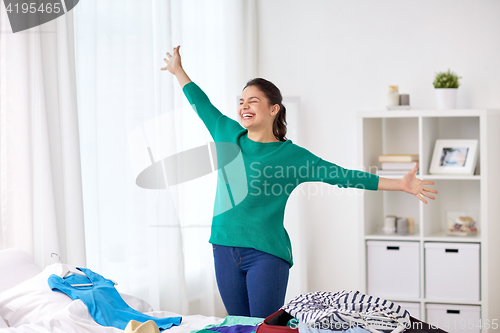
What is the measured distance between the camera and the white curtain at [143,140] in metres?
2.33

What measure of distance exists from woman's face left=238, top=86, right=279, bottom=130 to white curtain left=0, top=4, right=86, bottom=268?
80 cm

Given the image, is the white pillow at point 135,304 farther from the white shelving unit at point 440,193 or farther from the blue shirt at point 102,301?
the white shelving unit at point 440,193

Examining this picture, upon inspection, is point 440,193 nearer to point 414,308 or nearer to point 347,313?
point 414,308

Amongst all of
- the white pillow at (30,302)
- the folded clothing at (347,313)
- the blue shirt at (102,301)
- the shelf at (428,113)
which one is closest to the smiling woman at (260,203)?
the folded clothing at (347,313)

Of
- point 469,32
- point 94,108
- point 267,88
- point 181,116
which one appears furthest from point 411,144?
point 94,108

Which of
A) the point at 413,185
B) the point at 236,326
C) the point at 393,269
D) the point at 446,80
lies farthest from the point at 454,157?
the point at 236,326

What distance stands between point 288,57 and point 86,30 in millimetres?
1762

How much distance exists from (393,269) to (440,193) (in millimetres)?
654

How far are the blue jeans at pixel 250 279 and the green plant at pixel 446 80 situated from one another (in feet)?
6.23

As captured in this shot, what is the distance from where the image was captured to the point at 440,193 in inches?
132

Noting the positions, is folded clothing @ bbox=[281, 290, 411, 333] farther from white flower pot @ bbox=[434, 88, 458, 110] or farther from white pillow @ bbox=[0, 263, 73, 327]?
white flower pot @ bbox=[434, 88, 458, 110]

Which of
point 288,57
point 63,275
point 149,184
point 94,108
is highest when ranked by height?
point 288,57

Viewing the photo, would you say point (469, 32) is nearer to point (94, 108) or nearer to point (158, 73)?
point (158, 73)

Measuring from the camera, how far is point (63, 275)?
5.91ft
